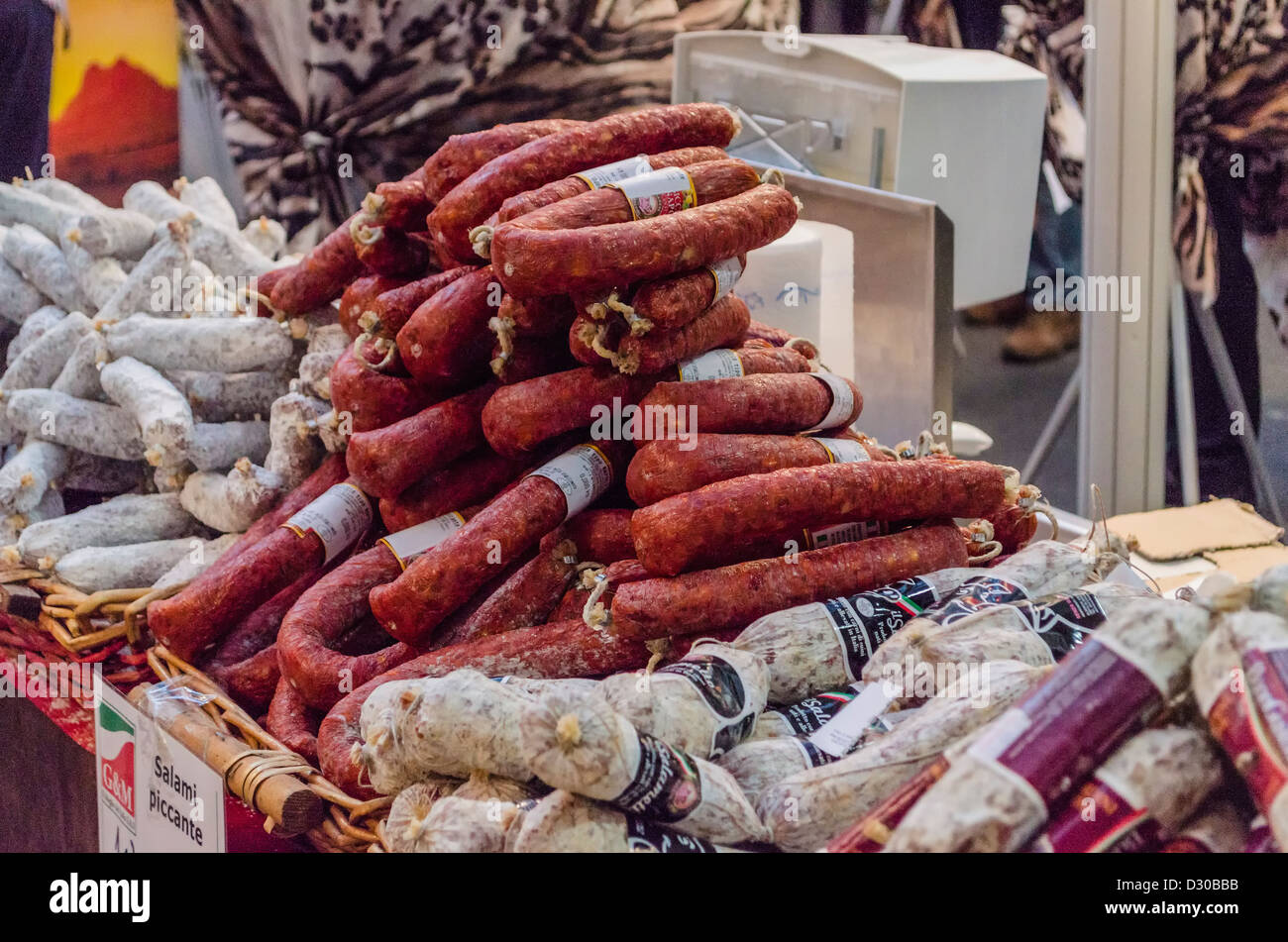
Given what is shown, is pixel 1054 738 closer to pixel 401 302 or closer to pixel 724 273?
pixel 724 273

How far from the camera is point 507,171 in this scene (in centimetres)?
238

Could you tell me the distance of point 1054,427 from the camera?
5273 millimetres

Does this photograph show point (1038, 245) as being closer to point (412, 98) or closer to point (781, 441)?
point (412, 98)

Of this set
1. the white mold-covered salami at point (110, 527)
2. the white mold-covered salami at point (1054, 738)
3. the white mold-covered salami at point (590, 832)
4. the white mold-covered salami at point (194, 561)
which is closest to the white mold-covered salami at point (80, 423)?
the white mold-covered salami at point (110, 527)

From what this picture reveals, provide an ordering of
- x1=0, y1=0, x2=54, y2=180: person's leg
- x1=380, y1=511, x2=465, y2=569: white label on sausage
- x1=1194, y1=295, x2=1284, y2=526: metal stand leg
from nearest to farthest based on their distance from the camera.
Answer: x1=380, y1=511, x2=465, y2=569: white label on sausage, x1=1194, y1=295, x2=1284, y2=526: metal stand leg, x1=0, y1=0, x2=54, y2=180: person's leg

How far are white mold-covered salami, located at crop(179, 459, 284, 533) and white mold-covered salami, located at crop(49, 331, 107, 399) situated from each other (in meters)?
0.47

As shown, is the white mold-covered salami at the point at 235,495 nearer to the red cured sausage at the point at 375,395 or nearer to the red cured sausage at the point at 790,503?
the red cured sausage at the point at 375,395

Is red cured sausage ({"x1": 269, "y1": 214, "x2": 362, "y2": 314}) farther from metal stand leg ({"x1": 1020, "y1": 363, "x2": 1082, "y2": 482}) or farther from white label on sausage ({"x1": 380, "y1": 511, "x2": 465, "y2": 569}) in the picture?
metal stand leg ({"x1": 1020, "y1": 363, "x2": 1082, "y2": 482})

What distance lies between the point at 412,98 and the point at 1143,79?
10.9 ft

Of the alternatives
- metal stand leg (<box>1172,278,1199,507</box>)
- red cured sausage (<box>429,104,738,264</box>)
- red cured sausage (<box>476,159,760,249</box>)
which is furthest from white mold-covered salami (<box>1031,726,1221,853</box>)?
metal stand leg (<box>1172,278,1199,507</box>)

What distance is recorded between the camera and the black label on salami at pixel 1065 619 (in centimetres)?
190

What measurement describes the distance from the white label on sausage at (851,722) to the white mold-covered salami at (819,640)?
12cm

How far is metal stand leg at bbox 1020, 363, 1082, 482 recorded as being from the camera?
5.04 m

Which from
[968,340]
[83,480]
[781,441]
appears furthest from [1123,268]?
[83,480]
